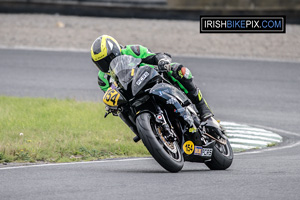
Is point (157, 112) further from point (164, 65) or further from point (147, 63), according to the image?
point (147, 63)

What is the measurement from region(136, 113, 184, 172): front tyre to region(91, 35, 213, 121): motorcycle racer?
0.72 m

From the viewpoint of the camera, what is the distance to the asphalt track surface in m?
5.77

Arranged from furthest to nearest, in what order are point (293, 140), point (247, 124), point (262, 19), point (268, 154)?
point (262, 19) < point (247, 124) < point (293, 140) < point (268, 154)

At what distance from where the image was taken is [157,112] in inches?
267

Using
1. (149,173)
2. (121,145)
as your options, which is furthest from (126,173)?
(121,145)

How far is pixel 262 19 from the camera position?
21.0 m

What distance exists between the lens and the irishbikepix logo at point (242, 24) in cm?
2105

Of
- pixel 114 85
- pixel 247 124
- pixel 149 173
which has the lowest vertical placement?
pixel 247 124

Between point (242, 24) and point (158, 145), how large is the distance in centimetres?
1630

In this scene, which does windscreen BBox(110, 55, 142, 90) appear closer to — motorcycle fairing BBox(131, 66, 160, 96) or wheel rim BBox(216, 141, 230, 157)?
motorcycle fairing BBox(131, 66, 160, 96)

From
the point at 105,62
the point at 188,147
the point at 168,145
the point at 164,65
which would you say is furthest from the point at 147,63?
the point at 168,145

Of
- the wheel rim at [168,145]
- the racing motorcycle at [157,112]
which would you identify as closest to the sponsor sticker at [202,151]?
the racing motorcycle at [157,112]

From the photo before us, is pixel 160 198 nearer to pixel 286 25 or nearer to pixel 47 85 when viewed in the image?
pixel 47 85

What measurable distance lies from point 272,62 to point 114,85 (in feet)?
40.7
